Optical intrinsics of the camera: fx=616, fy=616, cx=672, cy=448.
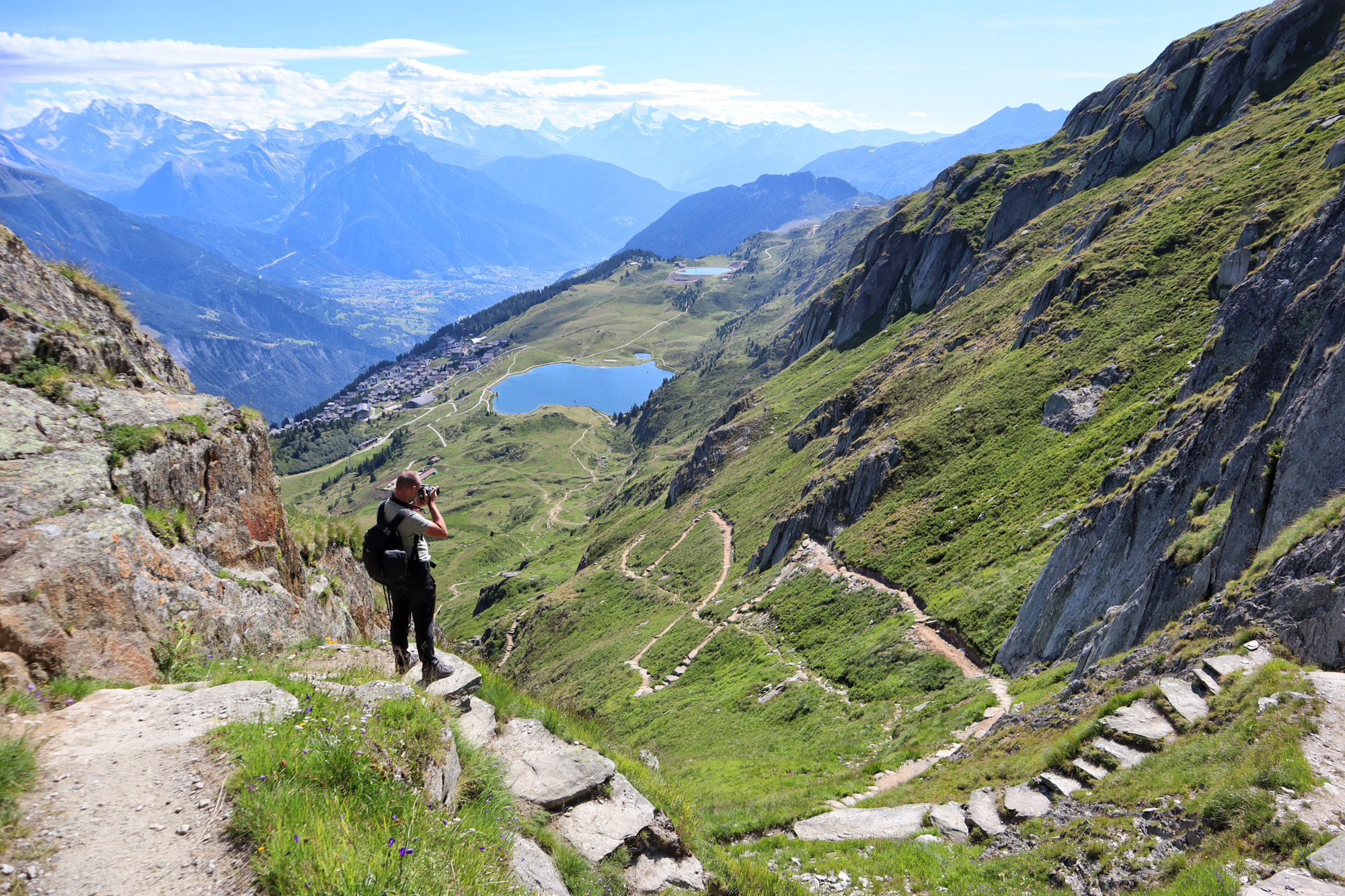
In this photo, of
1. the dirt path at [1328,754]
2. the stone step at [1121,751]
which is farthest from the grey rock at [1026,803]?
the dirt path at [1328,754]

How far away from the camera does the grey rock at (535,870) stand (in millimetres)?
7758

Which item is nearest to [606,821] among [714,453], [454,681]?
[454,681]

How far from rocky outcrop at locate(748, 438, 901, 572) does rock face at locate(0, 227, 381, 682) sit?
43.7 metres

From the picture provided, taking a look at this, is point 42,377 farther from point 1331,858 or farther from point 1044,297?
point 1044,297

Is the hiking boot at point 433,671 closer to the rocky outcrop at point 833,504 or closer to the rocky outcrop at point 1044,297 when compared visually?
the rocky outcrop at point 833,504

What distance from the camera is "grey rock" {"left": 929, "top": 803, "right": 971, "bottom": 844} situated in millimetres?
14289

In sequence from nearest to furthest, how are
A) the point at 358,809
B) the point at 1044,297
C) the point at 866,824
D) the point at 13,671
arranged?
the point at 358,809 → the point at 13,671 → the point at 866,824 → the point at 1044,297

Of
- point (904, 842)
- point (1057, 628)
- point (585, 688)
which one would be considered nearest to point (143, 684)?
point (904, 842)

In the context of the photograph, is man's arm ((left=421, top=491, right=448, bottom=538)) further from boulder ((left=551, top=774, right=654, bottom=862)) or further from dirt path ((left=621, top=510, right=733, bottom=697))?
dirt path ((left=621, top=510, right=733, bottom=697))

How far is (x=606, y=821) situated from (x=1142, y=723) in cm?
1208

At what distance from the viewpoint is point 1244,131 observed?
6700 centimetres

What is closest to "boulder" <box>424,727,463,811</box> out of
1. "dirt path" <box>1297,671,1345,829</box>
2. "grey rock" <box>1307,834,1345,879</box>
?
"grey rock" <box>1307,834,1345,879</box>

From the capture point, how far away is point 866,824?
1597 cm

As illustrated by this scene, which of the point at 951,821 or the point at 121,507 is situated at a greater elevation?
the point at 121,507
